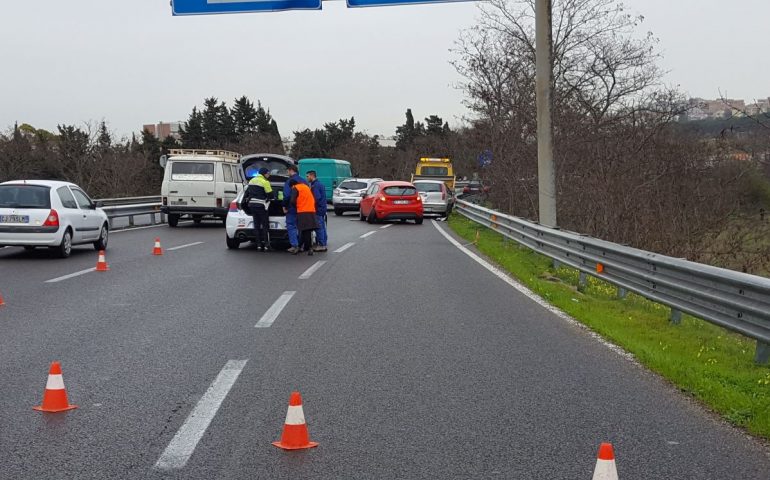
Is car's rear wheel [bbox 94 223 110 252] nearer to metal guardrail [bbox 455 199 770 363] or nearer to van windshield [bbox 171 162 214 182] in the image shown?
van windshield [bbox 171 162 214 182]

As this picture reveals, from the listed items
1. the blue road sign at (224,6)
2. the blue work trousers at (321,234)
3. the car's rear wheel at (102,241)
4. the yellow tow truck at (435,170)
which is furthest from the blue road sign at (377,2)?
the yellow tow truck at (435,170)

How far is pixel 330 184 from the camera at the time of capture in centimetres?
4788

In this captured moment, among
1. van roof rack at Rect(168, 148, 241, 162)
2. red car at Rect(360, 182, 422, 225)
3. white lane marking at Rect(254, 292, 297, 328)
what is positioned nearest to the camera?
white lane marking at Rect(254, 292, 297, 328)

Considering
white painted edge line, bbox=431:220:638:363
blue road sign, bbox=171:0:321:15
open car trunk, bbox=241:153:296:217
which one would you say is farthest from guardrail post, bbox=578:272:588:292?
open car trunk, bbox=241:153:296:217

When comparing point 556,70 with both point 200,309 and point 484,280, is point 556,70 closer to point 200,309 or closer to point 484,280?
point 484,280

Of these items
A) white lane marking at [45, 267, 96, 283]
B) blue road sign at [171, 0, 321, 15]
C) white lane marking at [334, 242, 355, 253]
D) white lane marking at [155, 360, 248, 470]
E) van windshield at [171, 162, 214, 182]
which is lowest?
white lane marking at [334, 242, 355, 253]

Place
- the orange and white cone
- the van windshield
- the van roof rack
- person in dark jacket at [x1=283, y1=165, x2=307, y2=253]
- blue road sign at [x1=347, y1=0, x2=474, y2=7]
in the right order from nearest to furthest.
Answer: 1. the orange and white cone
2. blue road sign at [x1=347, y1=0, x2=474, y2=7]
3. person in dark jacket at [x1=283, y1=165, x2=307, y2=253]
4. the van windshield
5. the van roof rack

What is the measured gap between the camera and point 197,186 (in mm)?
26953

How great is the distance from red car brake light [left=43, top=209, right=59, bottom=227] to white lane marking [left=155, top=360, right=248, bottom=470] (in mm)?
10554

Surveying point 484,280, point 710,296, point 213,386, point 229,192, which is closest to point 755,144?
point 484,280

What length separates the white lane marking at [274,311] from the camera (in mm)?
9312

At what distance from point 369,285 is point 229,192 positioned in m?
15.5

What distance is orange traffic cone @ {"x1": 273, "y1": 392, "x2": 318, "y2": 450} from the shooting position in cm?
487

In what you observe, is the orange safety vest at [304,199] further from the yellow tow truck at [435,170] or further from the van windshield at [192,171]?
the yellow tow truck at [435,170]
